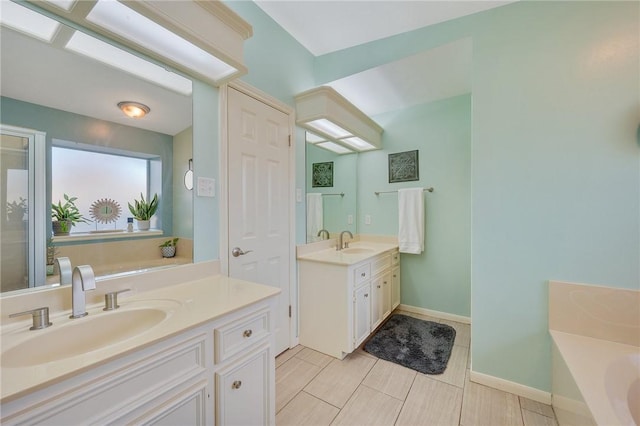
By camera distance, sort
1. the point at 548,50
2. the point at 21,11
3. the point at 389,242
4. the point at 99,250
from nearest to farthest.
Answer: the point at 21,11
the point at 99,250
the point at 548,50
the point at 389,242

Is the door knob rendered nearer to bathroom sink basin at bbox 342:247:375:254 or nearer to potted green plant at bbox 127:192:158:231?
potted green plant at bbox 127:192:158:231

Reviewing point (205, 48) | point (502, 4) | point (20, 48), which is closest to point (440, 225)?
point (502, 4)

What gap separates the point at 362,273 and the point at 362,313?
33 centimetres

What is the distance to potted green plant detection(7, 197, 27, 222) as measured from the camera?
3.02ft

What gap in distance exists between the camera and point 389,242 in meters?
2.98

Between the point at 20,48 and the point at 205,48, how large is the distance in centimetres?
66

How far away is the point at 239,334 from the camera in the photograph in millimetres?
1072

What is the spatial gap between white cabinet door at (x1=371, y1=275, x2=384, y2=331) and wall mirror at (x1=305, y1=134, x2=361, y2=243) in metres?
0.69

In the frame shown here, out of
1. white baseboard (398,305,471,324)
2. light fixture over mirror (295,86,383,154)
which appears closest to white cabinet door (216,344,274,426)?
light fixture over mirror (295,86,383,154)

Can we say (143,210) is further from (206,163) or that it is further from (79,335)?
(79,335)

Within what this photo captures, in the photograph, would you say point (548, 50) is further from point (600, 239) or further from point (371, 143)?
point (371, 143)

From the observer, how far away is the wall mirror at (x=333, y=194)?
2.40 m

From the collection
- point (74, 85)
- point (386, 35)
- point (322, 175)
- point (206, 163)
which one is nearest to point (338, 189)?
point (322, 175)

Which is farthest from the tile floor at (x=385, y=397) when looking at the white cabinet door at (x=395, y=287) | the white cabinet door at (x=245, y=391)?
the white cabinet door at (x=395, y=287)
